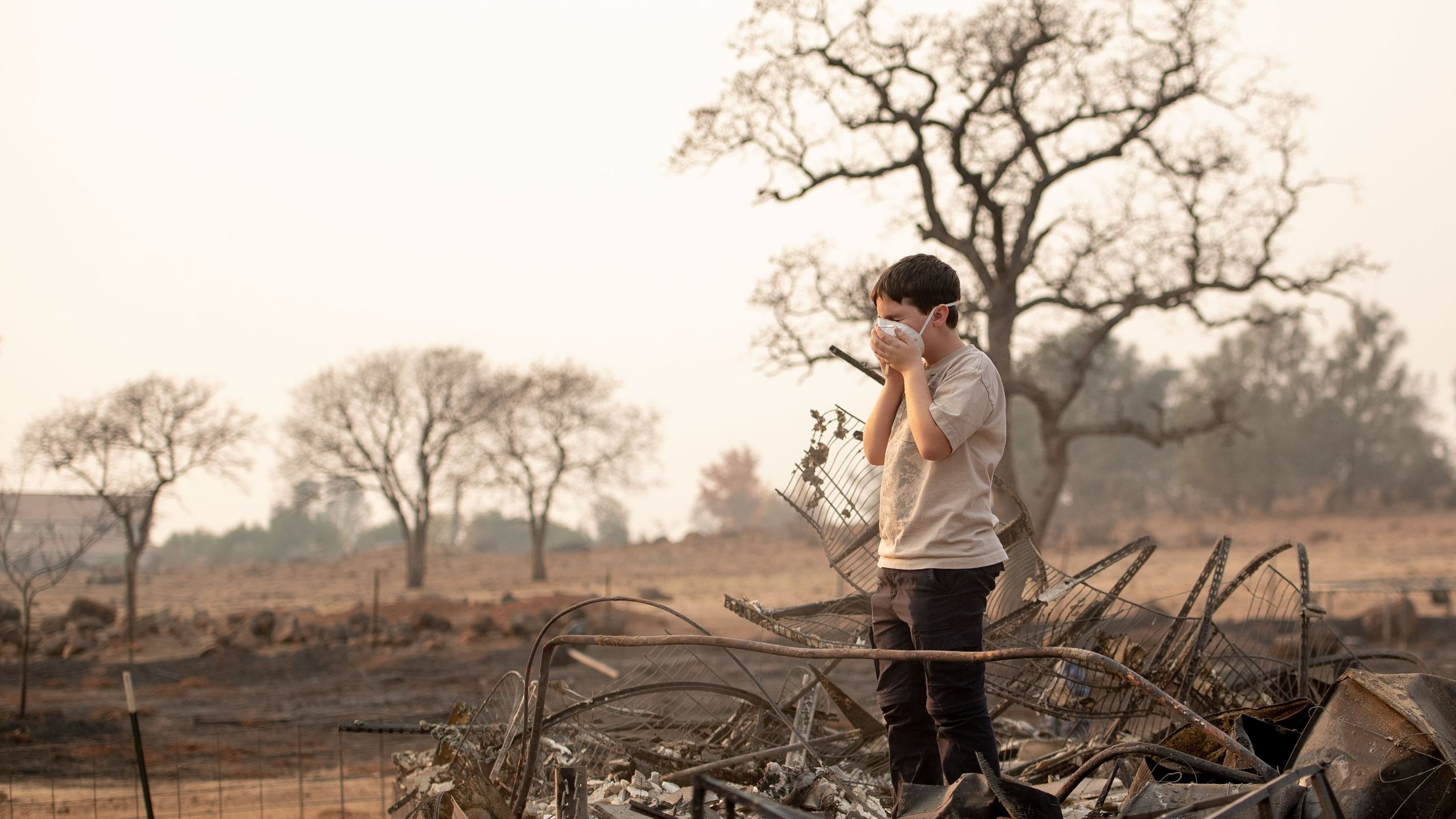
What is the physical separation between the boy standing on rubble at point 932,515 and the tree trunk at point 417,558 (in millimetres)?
26896

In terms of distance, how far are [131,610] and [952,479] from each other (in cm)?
1657

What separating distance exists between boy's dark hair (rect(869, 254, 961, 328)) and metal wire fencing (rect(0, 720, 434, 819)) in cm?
381

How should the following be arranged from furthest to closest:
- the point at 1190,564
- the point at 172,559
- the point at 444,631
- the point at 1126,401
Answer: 1. the point at 172,559
2. the point at 1126,401
3. the point at 1190,564
4. the point at 444,631

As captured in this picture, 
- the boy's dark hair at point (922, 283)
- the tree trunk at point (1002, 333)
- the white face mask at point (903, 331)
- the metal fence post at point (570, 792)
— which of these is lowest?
the metal fence post at point (570, 792)

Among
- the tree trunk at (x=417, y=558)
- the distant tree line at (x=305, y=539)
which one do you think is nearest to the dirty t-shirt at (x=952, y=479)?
the tree trunk at (x=417, y=558)

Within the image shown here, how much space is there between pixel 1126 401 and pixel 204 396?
37.4 meters

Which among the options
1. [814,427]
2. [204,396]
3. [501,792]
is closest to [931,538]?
[814,427]

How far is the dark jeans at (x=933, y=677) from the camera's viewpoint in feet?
8.36

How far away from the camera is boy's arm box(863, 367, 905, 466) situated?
9.16 feet

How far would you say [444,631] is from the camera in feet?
53.6

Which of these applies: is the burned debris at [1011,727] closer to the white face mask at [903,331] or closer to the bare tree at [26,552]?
the white face mask at [903,331]

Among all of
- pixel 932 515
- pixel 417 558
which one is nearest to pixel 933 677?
pixel 932 515

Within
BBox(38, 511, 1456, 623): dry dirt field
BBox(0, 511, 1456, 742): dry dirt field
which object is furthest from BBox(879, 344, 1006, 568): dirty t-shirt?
BBox(38, 511, 1456, 623): dry dirt field

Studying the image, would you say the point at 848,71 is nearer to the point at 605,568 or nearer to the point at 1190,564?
the point at 1190,564
